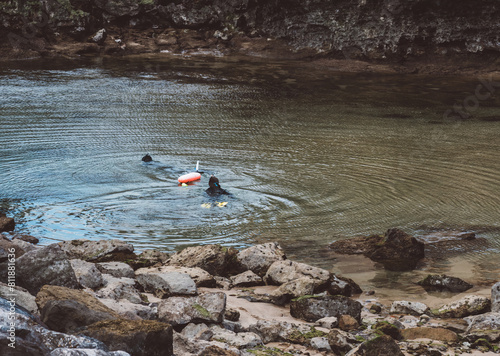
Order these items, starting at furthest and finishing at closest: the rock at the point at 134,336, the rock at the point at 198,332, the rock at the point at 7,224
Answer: the rock at the point at 7,224, the rock at the point at 198,332, the rock at the point at 134,336

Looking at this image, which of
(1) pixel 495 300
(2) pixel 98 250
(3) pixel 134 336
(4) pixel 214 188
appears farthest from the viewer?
(4) pixel 214 188

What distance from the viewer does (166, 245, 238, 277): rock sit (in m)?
6.73

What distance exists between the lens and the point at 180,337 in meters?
4.32

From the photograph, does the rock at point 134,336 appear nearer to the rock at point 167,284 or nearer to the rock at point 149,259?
the rock at point 167,284

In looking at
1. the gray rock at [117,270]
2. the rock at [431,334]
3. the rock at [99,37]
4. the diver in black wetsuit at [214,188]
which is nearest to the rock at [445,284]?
the rock at [431,334]

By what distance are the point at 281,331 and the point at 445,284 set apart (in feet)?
8.59

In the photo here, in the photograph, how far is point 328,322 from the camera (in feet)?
17.1

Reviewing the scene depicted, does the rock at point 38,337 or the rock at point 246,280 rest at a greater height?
the rock at point 38,337

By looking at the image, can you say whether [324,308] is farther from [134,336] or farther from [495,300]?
[134,336]

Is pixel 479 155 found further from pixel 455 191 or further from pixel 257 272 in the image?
pixel 257 272

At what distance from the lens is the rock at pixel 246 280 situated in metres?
6.43

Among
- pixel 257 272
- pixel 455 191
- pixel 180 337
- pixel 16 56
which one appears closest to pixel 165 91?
pixel 16 56

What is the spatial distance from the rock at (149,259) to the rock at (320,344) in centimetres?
262

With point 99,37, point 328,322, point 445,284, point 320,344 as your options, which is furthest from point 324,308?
point 99,37
